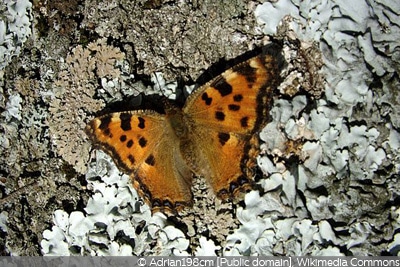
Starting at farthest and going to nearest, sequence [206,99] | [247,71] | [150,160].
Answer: [150,160], [206,99], [247,71]

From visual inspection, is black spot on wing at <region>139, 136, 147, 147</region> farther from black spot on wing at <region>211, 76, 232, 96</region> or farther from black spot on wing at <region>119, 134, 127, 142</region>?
black spot on wing at <region>211, 76, 232, 96</region>

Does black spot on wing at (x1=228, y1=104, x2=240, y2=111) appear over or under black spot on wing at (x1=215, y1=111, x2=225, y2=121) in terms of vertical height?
over

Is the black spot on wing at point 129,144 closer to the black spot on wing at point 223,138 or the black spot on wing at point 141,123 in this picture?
the black spot on wing at point 141,123

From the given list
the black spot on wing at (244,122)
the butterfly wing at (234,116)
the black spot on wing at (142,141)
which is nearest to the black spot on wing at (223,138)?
the butterfly wing at (234,116)

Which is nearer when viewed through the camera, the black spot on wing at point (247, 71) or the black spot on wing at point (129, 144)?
the black spot on wing at point (247, 71)

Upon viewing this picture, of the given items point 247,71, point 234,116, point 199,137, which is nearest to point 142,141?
point 199,137

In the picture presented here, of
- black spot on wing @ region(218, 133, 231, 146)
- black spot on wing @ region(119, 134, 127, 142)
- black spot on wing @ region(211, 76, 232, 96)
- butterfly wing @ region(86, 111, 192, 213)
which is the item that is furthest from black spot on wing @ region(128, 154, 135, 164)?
black spot on wing @ region(211, 76, 232, 96)

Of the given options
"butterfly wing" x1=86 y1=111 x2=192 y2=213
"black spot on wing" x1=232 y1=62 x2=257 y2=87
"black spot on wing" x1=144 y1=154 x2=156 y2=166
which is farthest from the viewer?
"black spot on wing" x1=144 y1=154 x2=156 y2=166

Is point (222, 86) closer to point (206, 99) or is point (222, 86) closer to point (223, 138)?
point (206, 99)
